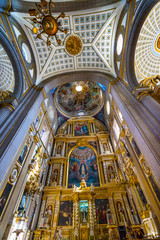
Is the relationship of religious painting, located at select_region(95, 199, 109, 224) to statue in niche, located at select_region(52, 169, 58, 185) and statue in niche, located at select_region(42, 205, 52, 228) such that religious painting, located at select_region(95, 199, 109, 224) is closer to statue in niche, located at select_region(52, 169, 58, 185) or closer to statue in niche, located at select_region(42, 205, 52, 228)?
statue in niche, located at select_region(42, 205, 52, 228)

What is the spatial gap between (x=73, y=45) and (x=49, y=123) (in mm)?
10437

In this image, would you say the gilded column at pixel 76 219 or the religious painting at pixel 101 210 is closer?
the gilded column at pixel 76 219

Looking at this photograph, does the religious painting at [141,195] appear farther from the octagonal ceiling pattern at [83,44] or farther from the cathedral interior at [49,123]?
the octagonal ceiling pattern at [83,44]

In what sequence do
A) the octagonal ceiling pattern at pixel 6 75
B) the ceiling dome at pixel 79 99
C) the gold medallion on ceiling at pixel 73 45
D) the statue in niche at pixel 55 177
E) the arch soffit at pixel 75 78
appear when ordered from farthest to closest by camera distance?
the ceiling dome at pixel 79 99 < the statue in niche at pixel 55 177 < the arch soffit at pixel 75 78 < the gold medallion on ceiling at pixel 73 45 < the octagonal ceiling pattern at pixel 6 75

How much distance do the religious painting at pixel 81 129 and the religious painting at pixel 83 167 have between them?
9.51 feet

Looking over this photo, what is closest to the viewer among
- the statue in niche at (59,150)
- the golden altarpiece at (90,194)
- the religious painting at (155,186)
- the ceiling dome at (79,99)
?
the religious painting at (155,186)

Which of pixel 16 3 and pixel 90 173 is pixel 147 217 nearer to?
pixel 90 173

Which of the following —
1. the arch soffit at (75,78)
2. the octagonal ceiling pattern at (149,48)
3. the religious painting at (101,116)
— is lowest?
the octagonal ceiling pattern at (149,48)

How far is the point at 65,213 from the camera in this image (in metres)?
11.6

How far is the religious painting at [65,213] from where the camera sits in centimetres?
1094

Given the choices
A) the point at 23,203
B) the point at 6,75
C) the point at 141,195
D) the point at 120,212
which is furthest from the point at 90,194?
the point at 6,75

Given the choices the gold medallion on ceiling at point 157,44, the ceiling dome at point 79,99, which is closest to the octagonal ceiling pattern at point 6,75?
the ceiling dome at point 79,99

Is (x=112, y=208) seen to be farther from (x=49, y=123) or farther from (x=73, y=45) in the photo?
(x=73, y=45)

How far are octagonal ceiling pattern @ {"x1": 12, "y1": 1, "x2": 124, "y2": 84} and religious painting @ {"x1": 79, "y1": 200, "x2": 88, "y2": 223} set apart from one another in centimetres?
1419
